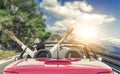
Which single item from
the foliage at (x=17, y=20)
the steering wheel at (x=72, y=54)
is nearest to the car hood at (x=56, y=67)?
the steering wheel at (x=72, y=54)

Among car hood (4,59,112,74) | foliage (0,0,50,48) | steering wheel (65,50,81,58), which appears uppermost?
foliage (0,0,50,48)

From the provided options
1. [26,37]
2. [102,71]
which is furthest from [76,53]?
[26,37]

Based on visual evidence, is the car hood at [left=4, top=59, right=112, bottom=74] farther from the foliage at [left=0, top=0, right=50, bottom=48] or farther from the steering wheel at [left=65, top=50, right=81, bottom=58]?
the foliage at [left=0, top=0, right=50, bottom=48]

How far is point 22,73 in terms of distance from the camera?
5.88m

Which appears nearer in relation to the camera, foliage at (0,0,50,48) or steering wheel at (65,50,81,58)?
steering wheel at (65,50,81,58)

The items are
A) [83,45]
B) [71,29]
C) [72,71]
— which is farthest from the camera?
[83,45]

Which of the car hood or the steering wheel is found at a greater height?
the steering wheel

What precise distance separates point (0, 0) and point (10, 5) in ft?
7.72

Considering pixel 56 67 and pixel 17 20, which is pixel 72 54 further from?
pixel 17 20

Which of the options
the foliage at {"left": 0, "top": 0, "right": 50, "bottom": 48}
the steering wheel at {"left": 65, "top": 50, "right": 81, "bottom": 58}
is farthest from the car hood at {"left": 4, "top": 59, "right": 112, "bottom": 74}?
the foliage at {"left": 0, "top": 0, "right": 50, "bottom": 48}

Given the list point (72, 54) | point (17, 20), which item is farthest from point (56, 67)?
point (17, 20)

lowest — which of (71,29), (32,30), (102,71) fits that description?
(102,71)

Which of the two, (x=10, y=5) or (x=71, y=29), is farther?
(x=10, y=5)

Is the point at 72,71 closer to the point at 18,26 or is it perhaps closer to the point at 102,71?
the point at 102,71
